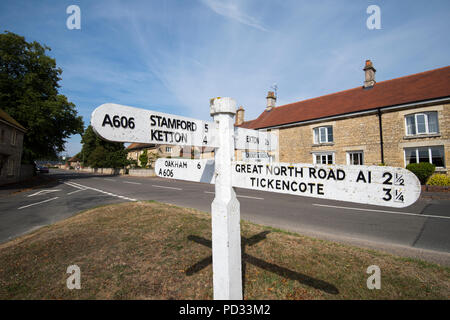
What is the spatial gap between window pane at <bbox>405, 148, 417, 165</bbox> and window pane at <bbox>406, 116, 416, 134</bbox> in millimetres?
1268

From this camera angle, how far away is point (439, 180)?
38.1 feet

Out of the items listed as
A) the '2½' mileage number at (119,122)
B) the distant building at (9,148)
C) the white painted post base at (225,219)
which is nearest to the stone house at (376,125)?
the white painted post base at (225,219)

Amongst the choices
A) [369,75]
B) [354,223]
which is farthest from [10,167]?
[369,75]

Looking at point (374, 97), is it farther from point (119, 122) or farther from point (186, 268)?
point (119, 122)

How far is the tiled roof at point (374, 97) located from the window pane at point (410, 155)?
3.37 m

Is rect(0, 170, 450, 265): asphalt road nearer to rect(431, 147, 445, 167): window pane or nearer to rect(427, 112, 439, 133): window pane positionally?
rect(431, 147, 445, 167): window pane

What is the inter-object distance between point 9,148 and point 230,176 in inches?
1023

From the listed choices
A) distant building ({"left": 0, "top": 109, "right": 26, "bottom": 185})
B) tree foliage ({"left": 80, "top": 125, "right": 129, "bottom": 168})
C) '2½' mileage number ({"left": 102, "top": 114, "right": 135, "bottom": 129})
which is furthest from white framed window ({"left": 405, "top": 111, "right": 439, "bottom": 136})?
tree foliage ({"left": 80, "top": 125, "right": 129, "bottom": 168})

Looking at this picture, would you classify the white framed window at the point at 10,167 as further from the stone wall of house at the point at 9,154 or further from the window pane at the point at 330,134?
the window pane at the point at 330,134

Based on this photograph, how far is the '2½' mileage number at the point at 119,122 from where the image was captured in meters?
1.41

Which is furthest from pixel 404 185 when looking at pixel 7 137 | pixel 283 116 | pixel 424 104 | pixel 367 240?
pixel 7 137

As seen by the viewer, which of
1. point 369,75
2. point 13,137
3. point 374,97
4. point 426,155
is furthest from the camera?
point 13,137
